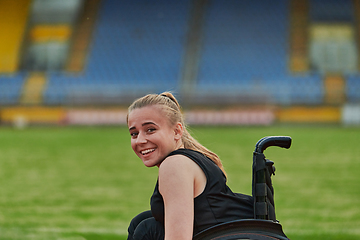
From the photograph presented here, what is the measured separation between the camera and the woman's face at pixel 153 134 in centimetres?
176

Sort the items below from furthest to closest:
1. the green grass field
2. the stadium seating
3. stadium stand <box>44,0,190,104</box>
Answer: the stadium seating → stadium stand <box>44,0,190,104</box> → the green grass field

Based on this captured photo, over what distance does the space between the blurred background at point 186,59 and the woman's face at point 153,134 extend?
762 inches

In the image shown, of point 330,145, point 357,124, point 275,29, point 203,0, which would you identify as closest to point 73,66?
point 203,0

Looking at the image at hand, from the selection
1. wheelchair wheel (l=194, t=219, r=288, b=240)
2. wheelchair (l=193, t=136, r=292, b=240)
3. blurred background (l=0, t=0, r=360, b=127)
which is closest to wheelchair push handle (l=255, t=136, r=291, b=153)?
wheelchair (l=193, t=136, r=292, b=240)

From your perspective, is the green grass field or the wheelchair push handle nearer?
the wheelchair push handle

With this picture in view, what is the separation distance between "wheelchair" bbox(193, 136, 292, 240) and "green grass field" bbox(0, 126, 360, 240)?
47 centimetres

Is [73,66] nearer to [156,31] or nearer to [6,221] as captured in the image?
[156,31]

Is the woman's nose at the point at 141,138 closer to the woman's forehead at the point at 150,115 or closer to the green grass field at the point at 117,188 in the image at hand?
the woman's forehead at the point at 150,115

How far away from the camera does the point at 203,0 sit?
26844mm

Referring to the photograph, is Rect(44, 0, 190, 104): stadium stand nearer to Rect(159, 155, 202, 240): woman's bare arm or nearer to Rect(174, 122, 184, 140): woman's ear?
Rect(174, 122, 184, 140): woman's ear

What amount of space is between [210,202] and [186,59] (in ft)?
75.0

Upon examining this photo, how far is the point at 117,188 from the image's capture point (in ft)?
22.3

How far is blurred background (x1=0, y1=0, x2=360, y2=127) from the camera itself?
21625 millimetres

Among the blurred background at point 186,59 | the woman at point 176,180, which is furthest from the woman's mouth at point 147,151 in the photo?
the blurred background at point 186,59
